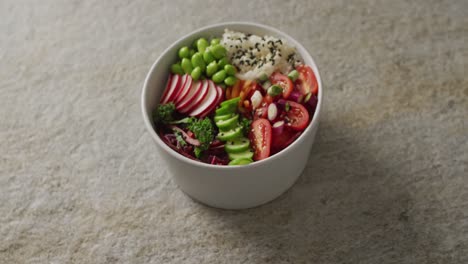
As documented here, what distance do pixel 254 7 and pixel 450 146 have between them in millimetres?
858

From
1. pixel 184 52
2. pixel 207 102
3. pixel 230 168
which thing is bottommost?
pixel 230 168

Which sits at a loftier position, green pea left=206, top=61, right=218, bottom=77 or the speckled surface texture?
green pea left=206, top=61, right=218, bottom=77

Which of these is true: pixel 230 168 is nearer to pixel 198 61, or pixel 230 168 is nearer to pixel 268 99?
pixel 268 99

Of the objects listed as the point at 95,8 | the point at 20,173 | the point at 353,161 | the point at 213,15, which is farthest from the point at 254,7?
the point at 20,173

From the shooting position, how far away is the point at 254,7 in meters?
2.04

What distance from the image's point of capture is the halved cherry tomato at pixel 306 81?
4.73 feet

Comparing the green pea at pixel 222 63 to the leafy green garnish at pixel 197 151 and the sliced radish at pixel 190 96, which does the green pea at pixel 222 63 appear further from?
the leafy green garnish at pixel 197 151

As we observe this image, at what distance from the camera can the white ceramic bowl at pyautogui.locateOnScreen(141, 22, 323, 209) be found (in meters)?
1.32

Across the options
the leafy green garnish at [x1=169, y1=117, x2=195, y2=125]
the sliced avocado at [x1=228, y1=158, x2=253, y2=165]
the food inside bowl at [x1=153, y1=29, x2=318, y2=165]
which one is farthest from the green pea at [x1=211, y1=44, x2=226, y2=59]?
the sliced avocado at [x1=228, y1=158, x2=253, y2=165]

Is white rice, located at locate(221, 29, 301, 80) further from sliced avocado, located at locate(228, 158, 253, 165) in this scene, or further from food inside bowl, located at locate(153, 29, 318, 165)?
sliced avocado, located at locate(228, 158, 253, 165)

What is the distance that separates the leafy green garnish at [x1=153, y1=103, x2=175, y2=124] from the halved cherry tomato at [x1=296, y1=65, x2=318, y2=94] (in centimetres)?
34

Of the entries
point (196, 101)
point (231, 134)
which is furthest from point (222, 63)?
point (231, 134)

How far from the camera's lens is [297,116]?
1.39 m

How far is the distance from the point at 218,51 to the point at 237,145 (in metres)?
0.29
